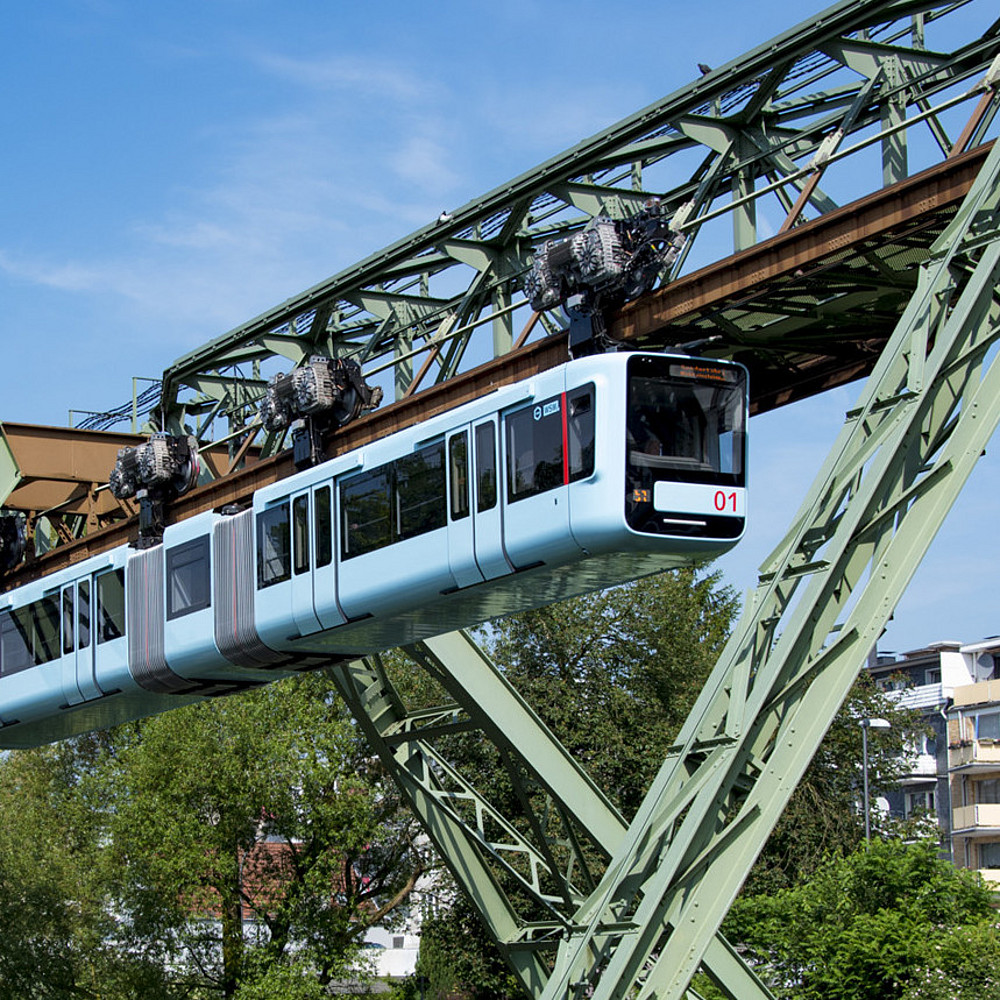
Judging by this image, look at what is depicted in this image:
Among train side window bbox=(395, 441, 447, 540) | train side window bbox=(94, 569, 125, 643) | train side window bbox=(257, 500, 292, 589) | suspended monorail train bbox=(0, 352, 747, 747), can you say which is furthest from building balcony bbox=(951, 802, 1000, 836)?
train side window bbox=(395, 441, 447, 540)

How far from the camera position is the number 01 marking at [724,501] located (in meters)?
14.8

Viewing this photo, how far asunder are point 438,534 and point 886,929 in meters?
10.6

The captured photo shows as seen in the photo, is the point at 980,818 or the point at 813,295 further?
the point at 980,818

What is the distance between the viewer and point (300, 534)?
60.7 feet

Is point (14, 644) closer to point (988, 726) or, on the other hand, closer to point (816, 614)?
point (816, 614)

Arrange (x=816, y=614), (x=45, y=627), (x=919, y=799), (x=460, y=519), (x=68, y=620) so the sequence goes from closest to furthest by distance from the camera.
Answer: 1. (x=816, y=614)
2. (x=460, y=519)
3. (x=68, y=620)
4. (x=45, y=627)
5. (x=919, y=799)

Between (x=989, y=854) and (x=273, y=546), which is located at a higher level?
(x=273, y=546)

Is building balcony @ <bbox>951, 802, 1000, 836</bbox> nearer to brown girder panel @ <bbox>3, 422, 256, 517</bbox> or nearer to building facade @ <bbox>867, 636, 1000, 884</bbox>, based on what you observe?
building facade @ <bbox>867, 636, 1000, 884</bbox>

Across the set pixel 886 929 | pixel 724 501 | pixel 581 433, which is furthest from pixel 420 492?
pixel 886 929

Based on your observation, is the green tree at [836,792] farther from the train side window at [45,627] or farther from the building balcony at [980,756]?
the train side window at [45,627]

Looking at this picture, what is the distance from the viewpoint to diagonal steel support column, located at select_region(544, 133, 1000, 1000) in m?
12.5

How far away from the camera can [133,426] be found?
28266 millimetres

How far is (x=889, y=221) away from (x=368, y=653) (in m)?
8.38

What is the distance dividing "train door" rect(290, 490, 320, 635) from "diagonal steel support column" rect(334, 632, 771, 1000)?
3.17 metres
